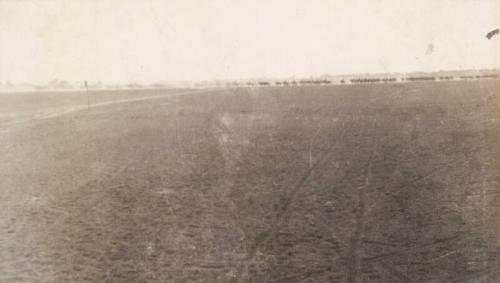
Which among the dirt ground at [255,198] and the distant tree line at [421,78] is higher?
the distant tree line at [421,78]

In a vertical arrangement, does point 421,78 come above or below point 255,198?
above

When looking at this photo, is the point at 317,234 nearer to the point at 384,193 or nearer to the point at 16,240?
the point at 384,193

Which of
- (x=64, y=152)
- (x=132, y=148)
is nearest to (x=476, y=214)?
(x=132, y=148)

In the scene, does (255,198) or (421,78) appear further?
(421,78)

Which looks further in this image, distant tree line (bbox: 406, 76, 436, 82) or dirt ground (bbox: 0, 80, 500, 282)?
distant tree line (bbox: 406, 76, 436, 82)

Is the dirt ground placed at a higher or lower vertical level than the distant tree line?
lower

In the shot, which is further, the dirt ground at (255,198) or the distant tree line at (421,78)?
the distant tree line at (421,78)

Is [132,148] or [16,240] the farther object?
[132,148]

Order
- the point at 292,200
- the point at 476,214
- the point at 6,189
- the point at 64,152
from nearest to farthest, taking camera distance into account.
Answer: the point at 476,214 → the point at 292,200 → the point at 6,189 → the point at 64,152
